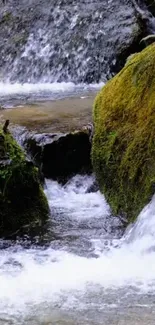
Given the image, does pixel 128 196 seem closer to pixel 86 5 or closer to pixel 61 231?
pixel 61 231

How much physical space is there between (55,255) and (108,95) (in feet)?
7.24

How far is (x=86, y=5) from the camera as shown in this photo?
42.5ft

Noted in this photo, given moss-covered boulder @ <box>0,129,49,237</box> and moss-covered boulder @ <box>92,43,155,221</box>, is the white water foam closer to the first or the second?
moss-covered boulder @ <box>92,43,155,221</box>

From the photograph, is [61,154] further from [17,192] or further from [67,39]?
[67,39]

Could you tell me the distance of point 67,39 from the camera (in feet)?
A: 40.4

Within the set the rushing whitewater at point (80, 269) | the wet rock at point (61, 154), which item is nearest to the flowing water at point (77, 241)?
the rushing whitewater at point (80, 269)

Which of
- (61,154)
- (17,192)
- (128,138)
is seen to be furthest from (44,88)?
(17,192)

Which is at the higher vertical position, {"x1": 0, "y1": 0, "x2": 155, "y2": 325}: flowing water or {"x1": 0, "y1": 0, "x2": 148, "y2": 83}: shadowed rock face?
{"x1": 0, "y1": 0, "x2": 148, "y2": 83}: shadowed rock face

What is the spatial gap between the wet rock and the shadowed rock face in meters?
4.67

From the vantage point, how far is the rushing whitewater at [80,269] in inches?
148

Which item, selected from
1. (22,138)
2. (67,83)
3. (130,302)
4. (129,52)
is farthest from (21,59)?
(130,302)

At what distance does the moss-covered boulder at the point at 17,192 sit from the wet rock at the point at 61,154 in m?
0.96

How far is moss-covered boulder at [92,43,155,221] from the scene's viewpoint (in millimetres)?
5340

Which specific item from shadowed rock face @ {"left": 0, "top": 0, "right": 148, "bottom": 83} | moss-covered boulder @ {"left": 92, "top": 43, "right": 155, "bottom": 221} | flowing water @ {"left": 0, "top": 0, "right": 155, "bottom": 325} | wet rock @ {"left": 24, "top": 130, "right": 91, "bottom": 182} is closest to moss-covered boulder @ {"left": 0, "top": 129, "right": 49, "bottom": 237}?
flowing water @ {"left": 0, "top": 0, "right": 155, "bottom": 325}
